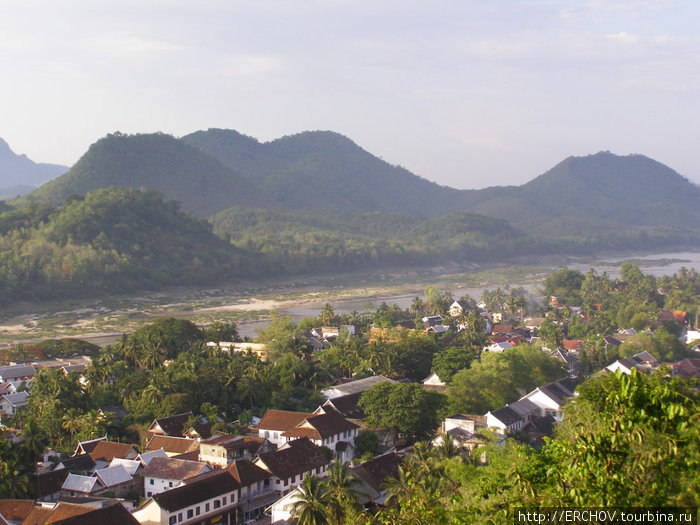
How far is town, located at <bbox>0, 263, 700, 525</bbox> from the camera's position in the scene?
308 inches

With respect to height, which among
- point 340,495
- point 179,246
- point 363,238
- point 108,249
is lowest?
point 340,495

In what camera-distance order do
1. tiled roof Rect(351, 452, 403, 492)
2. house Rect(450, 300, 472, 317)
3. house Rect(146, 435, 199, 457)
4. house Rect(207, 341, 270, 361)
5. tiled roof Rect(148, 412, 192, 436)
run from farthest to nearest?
house Rect(450, 300, 472, 317) → house Rect(207, 341, 270, 361) → tiled roof Rect(148, 412, 192, 436) → house Rect(146, 435, 199, 457) → tiled roof Rect(351, 452, 403, 492)

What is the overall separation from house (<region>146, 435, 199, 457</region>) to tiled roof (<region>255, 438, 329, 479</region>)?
9.99ft

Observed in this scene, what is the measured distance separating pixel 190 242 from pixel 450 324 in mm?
55429

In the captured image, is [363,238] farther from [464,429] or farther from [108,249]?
[464,429]

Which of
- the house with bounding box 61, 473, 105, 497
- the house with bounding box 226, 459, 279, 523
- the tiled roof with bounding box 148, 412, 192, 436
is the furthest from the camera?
the tiled roof with bounding box 148, 412, 192, 436

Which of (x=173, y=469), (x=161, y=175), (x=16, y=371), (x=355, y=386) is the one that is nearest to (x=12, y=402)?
(x=16, y=371)

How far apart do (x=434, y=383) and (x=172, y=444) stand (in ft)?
42.0

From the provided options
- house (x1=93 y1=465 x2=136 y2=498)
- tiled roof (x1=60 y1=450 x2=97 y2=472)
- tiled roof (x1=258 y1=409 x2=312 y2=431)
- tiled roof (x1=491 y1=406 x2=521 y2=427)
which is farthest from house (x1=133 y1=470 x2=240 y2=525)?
tiled roof (x1=491 y1=406 x2=521 y2=427)

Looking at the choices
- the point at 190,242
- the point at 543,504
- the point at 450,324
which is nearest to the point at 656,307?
the point at 450,324

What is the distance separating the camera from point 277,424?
26.3 meters

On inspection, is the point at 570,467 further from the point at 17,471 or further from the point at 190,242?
the point at 190,242

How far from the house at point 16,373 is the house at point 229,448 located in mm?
14898

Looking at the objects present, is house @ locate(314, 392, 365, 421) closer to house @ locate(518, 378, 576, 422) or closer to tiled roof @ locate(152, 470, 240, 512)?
house @ locate(518, 378, 576, 422)
